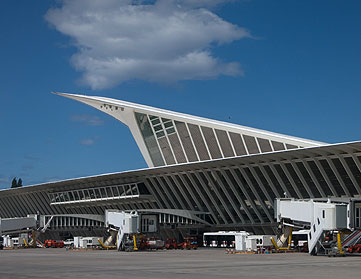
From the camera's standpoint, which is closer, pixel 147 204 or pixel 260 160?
pixel 260 160

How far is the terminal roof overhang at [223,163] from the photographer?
53069mm

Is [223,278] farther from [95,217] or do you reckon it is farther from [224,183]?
[95,217]

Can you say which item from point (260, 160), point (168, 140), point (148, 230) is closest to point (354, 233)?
point (260, 160)

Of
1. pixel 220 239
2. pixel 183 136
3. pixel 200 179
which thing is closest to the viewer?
pixel 200 179

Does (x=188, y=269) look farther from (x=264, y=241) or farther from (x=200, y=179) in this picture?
(x=200, y=179)

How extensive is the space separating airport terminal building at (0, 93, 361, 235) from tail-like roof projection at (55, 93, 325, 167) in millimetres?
131

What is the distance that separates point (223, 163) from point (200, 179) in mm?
5735

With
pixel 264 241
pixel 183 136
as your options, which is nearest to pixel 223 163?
pixel 264 241

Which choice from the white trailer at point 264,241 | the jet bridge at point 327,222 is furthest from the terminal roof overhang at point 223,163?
the white trailer at point 264,241

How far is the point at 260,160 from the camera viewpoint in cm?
6066

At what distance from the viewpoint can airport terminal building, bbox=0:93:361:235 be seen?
5741 cm

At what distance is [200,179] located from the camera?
A: 68.8 meters

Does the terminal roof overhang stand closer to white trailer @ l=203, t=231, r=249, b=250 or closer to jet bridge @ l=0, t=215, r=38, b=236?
white trailer @ l=203, t=231, r=249, b=250

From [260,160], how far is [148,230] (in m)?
14.0
